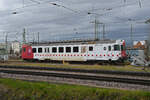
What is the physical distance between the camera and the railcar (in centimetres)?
2404

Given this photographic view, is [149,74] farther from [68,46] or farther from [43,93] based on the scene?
[68,46]

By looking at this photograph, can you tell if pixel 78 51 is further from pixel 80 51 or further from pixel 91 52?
pixel 91 52

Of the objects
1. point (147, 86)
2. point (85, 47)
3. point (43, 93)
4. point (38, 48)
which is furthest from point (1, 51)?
point (147, 86)

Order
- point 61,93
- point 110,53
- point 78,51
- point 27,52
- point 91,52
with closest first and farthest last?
point 61,93 < point 110,53 < point 91,52 < point 78,51 < point 27,52

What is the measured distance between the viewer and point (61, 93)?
30.6 ft

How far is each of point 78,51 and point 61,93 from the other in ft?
57.1

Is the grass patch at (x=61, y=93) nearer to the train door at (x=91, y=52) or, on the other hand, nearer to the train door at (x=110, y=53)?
the train door at (x=110, y=53)

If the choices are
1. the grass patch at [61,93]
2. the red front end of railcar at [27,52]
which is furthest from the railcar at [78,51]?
the grass patch at [61,93]

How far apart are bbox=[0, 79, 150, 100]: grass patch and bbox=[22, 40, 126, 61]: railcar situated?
49.5 feet

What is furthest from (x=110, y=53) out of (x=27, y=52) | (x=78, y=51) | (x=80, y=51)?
(x=27, y=52)

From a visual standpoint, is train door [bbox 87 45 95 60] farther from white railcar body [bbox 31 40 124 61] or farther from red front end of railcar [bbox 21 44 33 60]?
red front end of railcar [bbox 21 44 33 60]

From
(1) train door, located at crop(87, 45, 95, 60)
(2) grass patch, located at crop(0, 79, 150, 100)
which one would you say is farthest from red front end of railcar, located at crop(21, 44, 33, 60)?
(2) grass patch, located at crop(0, 79, 150, 100)

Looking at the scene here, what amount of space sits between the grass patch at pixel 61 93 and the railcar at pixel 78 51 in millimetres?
15085

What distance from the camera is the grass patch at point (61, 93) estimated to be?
331 inches
